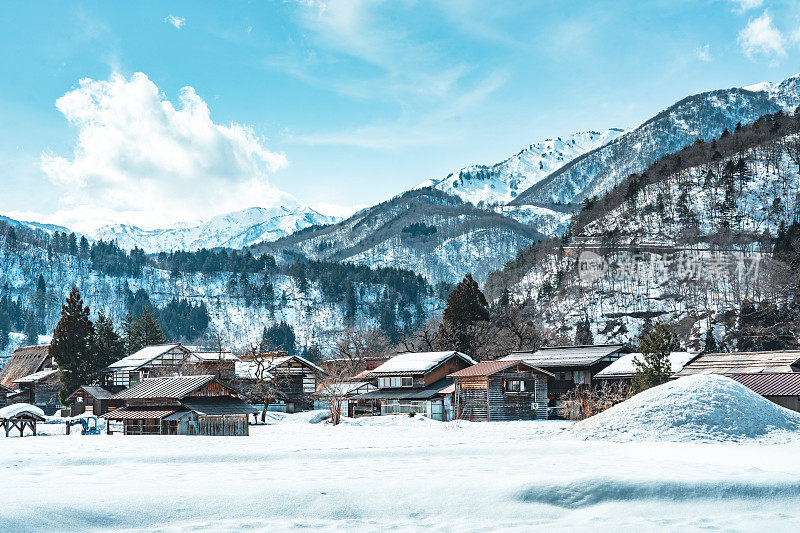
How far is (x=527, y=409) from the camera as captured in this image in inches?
2343

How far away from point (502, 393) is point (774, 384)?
22.9m

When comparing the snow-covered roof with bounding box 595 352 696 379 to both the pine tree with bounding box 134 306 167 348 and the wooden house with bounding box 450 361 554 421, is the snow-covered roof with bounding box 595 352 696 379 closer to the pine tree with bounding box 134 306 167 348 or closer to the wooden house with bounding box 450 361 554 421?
the wooden house with bounding box 450 361 554 421

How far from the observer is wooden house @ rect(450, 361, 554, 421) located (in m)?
58.7

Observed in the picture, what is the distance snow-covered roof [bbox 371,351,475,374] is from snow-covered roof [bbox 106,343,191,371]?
28.3m

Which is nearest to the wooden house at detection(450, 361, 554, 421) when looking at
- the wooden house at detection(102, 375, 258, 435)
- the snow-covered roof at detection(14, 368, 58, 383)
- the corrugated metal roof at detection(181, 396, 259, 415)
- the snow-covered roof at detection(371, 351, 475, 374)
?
the snow-covered roof at detection(371, 351, 475, 374)

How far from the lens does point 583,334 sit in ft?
371

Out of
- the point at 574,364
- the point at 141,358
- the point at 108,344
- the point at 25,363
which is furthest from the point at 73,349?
the point at 574,364

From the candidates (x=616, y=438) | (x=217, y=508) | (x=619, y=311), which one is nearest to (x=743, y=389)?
(x=616, y=438)

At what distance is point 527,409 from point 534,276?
10406 centimetres

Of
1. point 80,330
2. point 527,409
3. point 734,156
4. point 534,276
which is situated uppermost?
point 734,156

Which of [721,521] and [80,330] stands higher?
[80,330]

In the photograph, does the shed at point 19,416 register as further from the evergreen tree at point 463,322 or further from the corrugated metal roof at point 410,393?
the evergreen tree at point 463,322

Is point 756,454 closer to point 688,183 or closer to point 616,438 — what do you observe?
point 616,438

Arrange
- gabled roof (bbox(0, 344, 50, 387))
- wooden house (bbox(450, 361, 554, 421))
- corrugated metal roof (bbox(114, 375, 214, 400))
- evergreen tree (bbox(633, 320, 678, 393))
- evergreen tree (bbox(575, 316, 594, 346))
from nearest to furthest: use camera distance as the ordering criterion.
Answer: evergreen tree (bbox(633, 320, 678, 393))
corrugated metal roof (bbox(114, 375, 214, 400))
wooden house (bbox(450, 361, 554, 421))
gabled roof (bbox(0, 344, 50, 387))
evergreen tree (bbox(575, 316, 594, 346))
